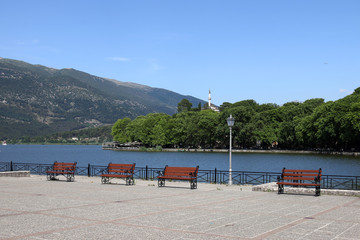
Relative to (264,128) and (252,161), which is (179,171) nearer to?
(252,161)

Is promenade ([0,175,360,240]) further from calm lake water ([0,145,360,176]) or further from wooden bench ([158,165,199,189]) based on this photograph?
calm lake water ([0,145,360,176])

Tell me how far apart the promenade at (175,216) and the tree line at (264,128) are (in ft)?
230

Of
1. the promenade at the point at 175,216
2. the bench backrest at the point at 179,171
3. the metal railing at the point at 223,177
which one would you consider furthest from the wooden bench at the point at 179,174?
the promenade at the point at 175,216

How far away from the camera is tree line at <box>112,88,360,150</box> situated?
283ft

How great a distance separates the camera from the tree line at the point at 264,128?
8631 centimetres

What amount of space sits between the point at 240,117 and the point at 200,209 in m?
102

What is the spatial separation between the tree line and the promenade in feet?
230

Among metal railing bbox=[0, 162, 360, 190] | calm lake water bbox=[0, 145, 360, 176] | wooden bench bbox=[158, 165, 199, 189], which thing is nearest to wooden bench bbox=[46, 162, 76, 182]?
metal railing bbox=[0, 162, 360, 190]

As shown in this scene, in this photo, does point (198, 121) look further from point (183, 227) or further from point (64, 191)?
point (183, 227)

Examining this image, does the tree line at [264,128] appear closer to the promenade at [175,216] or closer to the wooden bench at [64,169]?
the wooden bench at [64,169]

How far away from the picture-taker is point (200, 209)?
12.9m

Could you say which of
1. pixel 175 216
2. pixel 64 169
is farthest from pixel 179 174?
pixel 175 216

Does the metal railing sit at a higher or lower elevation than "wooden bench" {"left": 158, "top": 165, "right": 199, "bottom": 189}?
lower

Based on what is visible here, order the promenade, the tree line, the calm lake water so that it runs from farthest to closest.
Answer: the tree line < the calm lake water < the promenade
